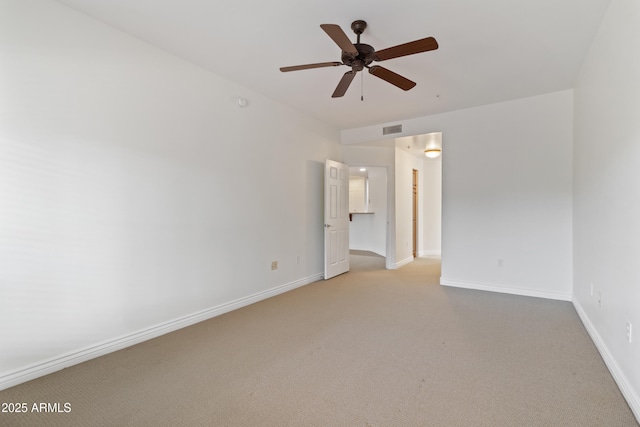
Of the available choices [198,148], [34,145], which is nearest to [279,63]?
[198,148]

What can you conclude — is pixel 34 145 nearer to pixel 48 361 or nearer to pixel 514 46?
pixel 48 361

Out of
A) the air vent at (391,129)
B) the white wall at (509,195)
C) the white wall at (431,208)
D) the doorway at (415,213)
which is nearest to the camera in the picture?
the white wall at (509,195)

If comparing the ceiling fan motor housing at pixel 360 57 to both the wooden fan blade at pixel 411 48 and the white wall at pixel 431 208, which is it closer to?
the wooden fan blade at pixel 411 48

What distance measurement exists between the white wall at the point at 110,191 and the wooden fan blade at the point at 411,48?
1.98m

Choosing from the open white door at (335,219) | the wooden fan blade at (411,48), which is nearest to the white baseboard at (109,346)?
the open white door at (335,219)

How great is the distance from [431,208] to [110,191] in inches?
283

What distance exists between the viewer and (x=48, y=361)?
7.14ft

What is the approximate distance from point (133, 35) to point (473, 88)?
3669mm

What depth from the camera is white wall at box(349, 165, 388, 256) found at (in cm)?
773

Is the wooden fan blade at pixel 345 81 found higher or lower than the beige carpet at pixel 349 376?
higher

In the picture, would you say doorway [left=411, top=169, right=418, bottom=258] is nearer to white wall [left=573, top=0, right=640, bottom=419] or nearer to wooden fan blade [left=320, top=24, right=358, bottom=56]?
white wall [left=573, top=0, right=640, bottom=419]

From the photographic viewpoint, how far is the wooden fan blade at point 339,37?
195 cm

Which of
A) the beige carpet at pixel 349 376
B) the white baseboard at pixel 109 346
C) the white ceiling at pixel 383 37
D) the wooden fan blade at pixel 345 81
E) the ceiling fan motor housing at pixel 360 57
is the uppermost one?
the white ceiling at pixel 383 37

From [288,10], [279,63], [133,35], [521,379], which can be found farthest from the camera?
[279,63]
